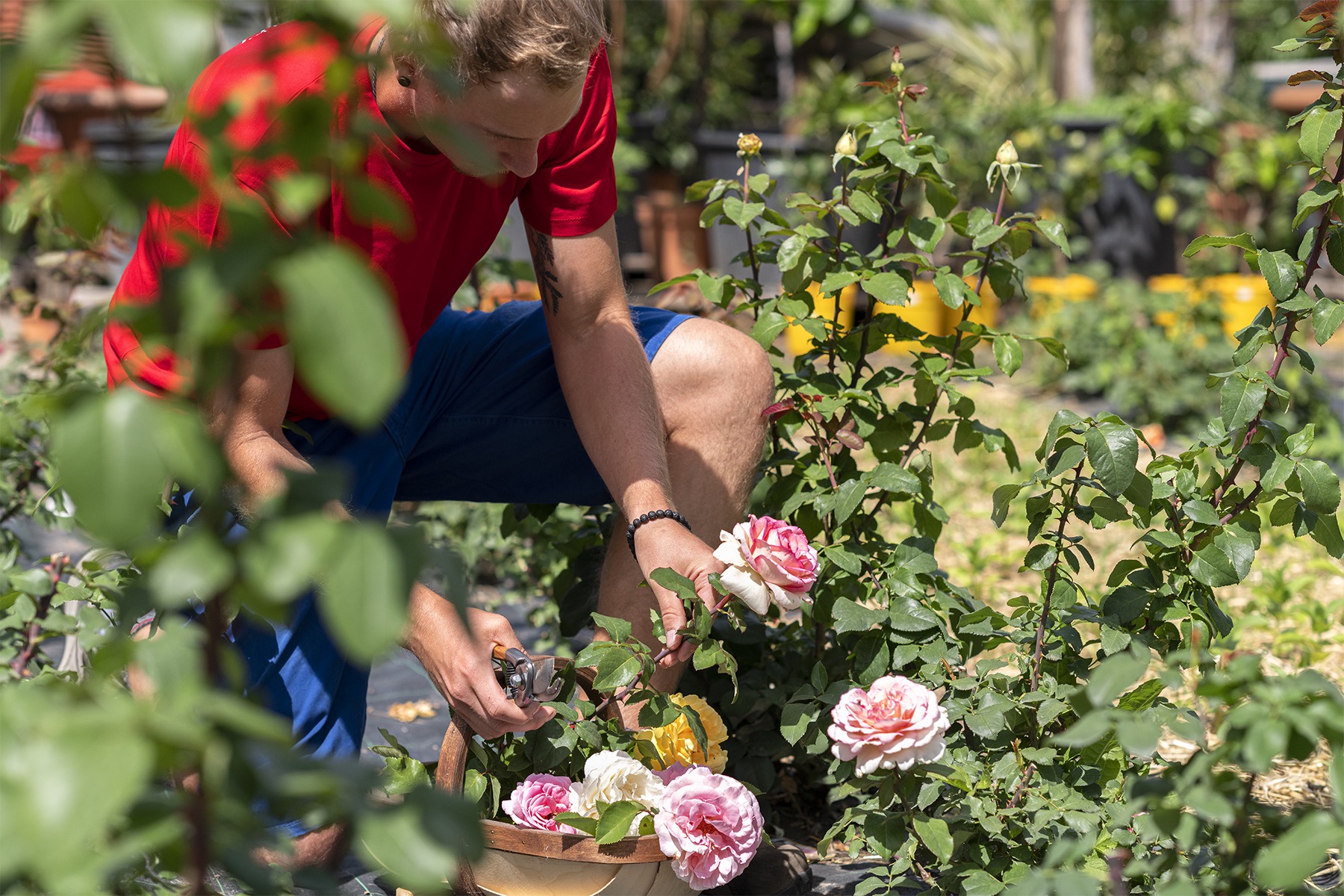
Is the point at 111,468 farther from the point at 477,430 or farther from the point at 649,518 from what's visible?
the point at 477,430

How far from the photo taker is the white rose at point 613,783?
4.91 ft

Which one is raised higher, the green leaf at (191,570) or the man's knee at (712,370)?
the green leaf at (191,570)

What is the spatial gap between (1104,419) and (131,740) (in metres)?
1.22

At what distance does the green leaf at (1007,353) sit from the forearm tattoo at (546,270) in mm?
707

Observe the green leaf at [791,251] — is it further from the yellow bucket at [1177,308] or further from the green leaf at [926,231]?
the yellow bucket at [1177,308]

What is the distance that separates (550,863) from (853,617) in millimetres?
482

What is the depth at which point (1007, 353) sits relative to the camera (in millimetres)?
1780

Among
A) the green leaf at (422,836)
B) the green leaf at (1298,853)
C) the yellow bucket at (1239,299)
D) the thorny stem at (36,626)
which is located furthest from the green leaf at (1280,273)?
the yellow bucket at (1239,299)

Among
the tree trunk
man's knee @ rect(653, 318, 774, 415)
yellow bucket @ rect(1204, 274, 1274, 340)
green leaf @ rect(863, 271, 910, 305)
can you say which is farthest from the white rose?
the tree trunk

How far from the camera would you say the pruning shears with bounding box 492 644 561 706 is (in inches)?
57.4

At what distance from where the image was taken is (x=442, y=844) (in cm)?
70

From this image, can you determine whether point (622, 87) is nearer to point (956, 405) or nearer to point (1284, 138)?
point (1284, 138)

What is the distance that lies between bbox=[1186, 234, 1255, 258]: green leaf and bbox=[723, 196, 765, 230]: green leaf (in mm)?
608

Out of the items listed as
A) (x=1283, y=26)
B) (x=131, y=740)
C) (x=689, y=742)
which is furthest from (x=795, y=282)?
(x=1283, y=26)
